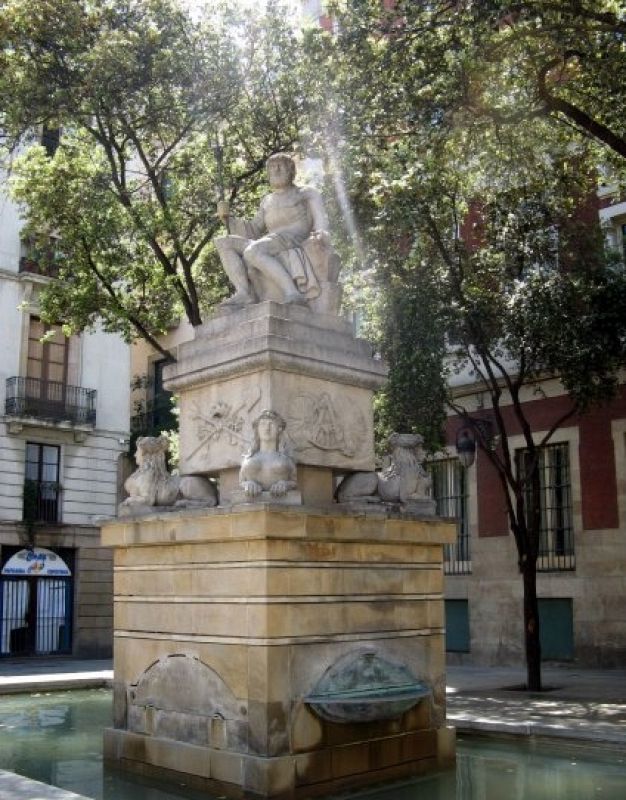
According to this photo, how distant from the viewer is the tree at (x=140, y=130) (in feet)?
50.9

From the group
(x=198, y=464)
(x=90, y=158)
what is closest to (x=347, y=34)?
(x=90, y=158)

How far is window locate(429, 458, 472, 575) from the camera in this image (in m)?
22.8

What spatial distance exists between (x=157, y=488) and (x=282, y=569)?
1.75 metres

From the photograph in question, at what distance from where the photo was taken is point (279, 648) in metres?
7.07

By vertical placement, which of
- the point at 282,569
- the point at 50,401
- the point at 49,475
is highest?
the point at 50,401

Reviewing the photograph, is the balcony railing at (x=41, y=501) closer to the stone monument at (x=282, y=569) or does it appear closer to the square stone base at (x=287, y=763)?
the stone monument at (x=282, y=569)

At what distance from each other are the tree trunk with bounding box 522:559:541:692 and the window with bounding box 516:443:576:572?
509 centimetres

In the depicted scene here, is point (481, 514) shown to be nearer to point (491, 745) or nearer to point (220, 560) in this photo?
point (491, 745)

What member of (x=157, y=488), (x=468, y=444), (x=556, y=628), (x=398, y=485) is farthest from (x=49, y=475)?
(x=398, y=485)

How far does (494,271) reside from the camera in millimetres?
16875

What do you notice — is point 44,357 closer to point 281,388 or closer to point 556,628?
point 556,628

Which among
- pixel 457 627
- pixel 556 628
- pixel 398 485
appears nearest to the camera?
pixel 398 485

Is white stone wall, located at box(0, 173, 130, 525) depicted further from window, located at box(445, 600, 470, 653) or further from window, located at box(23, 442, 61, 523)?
window, located at box(445, 600, 470, 653)

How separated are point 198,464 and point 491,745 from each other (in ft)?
12.6
